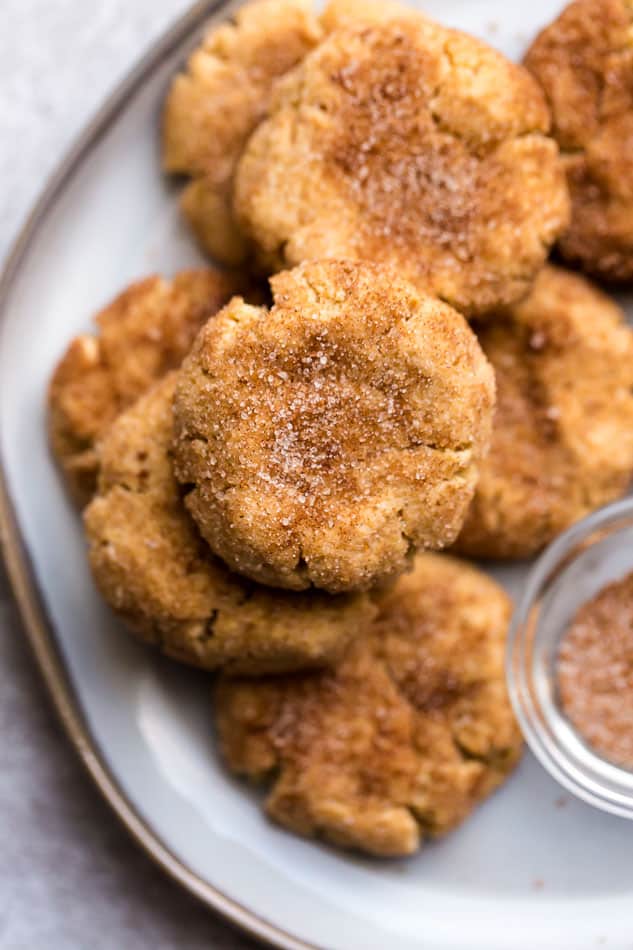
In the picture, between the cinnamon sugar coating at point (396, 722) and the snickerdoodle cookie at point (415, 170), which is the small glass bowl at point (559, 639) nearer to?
the cinnamon sugar coating at point (396, 722)

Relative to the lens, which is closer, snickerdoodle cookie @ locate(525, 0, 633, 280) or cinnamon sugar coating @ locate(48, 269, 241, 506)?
snickerdoodle cookie @ locate(525, 0, 633, 280)

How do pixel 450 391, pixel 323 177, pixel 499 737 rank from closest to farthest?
pixel 450 391
pixel 323 177
pixel 499 737

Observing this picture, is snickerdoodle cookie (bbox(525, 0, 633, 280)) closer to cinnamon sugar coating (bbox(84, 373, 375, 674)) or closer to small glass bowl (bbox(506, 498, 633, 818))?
small glass bowl (bbox(506, 498, 633, 818))

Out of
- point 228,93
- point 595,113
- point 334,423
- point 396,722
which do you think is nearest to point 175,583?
point 334,423

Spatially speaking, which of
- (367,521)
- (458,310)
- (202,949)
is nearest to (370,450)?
(367,521)

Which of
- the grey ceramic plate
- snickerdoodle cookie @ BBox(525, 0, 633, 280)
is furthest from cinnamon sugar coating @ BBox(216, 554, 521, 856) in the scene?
snickerdoodle cookie @ BBox(525, 0, 633, 280)

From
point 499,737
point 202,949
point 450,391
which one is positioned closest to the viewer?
point 450,391

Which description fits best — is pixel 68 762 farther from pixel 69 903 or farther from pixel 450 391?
pixel 450 391

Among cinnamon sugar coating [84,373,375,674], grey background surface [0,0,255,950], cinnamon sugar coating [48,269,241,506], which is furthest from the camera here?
grey background surface [0,0,255,950]
